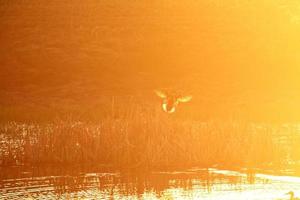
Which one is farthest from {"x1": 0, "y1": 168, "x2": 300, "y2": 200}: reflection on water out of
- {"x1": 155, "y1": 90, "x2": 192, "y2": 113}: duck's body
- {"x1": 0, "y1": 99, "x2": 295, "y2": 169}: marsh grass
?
{"x1": 155, "y1": 90, "x2": 192, "y2": 113}: duck's body

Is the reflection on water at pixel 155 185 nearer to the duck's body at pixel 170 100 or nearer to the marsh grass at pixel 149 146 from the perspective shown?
the marsh grass at pixel 149 146

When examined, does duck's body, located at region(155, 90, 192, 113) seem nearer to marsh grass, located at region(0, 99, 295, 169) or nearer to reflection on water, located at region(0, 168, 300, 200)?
marsh grass, located at region(0, 99, 295, 169)

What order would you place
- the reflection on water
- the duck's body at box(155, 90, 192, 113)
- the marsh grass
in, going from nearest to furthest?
the reflection on water, the duck's body at box(155, 90, 192, 113), the marsh grass

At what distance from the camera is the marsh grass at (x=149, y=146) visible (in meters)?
24.8

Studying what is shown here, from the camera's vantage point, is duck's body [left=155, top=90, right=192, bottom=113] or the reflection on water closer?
the reflection on water

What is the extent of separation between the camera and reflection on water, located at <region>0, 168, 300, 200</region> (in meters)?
20.7

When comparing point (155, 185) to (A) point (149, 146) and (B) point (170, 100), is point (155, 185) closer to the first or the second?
(A) point (149, 146)

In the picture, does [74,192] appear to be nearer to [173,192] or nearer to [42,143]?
[173,192]

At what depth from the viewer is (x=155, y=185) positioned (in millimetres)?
22500

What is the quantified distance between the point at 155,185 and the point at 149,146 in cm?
239

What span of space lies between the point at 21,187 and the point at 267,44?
105 feet

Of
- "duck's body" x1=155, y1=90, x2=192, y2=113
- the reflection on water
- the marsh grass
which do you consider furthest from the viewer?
the marsh grass

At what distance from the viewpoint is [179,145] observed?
24984 millimetres

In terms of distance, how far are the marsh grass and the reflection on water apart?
3.07 ft
